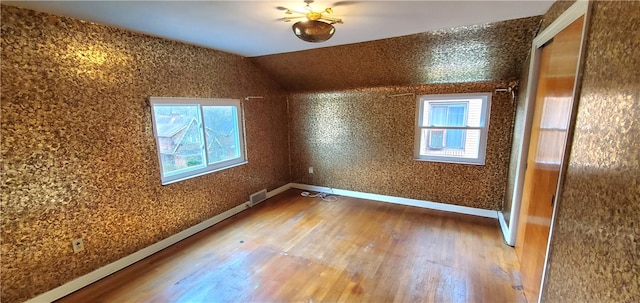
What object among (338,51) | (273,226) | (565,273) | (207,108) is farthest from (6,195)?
(565,273)

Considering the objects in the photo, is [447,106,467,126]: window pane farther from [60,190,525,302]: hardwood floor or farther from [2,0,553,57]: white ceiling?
[2,0,553,57]: white ceiling

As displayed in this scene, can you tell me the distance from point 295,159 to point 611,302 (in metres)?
4.26

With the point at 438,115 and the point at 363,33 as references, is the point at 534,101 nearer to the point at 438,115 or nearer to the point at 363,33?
the point at 438,115

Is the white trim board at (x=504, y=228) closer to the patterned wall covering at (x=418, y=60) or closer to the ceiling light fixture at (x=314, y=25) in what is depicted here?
the patterned wall covering at (x=418, y=60)

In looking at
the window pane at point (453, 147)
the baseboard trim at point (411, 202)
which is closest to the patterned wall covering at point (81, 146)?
the baseboard trim at point (411, 202)

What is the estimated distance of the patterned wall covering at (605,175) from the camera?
33.8 inches

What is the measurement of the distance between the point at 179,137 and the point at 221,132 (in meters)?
0.64

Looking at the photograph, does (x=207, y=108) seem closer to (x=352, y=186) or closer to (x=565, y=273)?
(x=352, y=186)

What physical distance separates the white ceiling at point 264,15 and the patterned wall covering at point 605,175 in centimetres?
96

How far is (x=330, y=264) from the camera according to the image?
8.31 ft

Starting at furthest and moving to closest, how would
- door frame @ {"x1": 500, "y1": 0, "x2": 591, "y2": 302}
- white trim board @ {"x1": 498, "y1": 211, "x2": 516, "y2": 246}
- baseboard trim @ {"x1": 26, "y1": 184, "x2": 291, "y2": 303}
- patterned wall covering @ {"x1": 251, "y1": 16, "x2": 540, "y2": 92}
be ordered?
white trim board @ {"x1": 498, "y1": 211, "x2": 516, "y2": 246}
patterned wall covering @ {"x1": 251, "y1": 16, "x2": 540, "y2": 92}
baseboard trim @ {"x1": 26, "y1": 184, "x2": 291, "y2": 303}
door frame @ {"x1": 500, "y1": 0, "x2": 591, "y2": 302}

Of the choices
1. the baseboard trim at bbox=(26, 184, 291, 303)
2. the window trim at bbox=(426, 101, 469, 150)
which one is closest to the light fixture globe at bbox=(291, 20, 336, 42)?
the window trim at bbox=(426, 101, 469, 150)

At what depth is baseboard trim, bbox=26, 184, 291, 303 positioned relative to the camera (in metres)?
2.11

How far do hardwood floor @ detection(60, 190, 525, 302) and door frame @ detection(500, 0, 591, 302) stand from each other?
458mm
